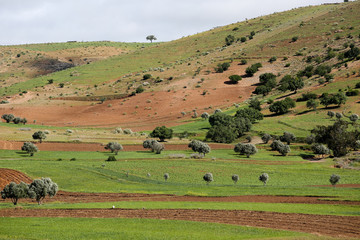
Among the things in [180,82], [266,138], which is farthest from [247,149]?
[180,82]

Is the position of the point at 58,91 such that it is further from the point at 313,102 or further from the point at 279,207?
the point at 279,207

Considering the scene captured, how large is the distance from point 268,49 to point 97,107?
75346mm

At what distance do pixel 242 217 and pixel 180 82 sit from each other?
115 m

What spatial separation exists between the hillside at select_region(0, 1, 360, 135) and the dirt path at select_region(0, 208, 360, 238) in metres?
59.6

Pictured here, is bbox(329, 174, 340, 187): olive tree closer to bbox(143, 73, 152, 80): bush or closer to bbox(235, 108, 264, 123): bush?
bbox(235, 108, 264, 123): bush

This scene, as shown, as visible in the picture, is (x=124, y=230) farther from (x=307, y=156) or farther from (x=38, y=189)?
(x=307, y=156)

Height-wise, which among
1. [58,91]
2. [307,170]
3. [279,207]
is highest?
[58,91]

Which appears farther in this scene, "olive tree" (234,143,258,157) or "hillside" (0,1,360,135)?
"hillside" (0,1,360,135)

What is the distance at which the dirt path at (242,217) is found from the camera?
3142cm

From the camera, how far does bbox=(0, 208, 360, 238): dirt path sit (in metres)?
31.4

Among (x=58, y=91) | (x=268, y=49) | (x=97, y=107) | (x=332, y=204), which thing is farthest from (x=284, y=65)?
(x=332, y=204)

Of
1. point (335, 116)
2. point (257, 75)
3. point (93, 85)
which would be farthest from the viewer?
point (93, 85)

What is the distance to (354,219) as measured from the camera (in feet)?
112

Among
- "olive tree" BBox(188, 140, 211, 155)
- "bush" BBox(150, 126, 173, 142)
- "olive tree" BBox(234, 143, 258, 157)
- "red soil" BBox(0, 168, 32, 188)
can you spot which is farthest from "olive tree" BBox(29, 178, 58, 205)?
"bush" BBox(150, 126, 173, 142)
